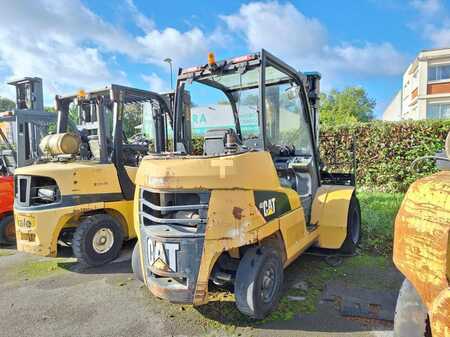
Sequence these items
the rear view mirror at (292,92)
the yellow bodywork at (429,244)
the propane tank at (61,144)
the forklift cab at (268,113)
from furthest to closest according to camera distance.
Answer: the propane tank at (61,144) → the rear view mirror at (292,92) → the forklift cab at (268,113) → the yellow bodywork at (429,244)

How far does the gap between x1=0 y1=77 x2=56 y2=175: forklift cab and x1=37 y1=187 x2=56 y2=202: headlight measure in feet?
7.48

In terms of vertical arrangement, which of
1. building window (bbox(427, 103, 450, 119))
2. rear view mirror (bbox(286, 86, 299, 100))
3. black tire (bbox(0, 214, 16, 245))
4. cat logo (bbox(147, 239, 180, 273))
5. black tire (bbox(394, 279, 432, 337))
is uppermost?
building window (bbox(427, 103, 450, 119))

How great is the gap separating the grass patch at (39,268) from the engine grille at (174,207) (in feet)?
8.29

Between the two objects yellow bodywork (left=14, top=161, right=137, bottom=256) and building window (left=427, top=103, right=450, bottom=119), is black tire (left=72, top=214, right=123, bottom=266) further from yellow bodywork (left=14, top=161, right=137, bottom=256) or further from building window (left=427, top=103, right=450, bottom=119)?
building window (left=427, top=103, right=450, bottom=119)

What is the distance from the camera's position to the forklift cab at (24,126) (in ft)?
22.9

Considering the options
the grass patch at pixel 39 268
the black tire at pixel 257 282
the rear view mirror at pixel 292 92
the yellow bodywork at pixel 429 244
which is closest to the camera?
the yellow bodywork at pixel 429 244

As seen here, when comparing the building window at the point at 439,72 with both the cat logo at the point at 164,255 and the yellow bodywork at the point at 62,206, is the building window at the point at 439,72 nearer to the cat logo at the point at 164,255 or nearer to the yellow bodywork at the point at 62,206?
the yellow bodywork at the point at 62,206

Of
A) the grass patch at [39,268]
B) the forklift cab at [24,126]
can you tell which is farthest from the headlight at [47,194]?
the forklift cab at [24,126]

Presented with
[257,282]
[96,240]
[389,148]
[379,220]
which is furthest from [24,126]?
[389,148]

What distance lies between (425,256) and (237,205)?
4.97ft

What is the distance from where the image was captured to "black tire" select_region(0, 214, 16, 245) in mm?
6495

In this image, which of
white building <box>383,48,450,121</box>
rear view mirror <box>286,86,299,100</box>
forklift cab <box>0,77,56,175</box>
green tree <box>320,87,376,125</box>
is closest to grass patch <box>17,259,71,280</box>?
forklift cab <box>0,77,56,175</box>

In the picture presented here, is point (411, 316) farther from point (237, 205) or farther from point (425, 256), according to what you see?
point (237, 205)

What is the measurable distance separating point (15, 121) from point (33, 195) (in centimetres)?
282
